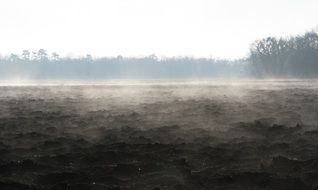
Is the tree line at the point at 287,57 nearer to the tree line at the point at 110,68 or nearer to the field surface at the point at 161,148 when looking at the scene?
the tree line at the point at 110,68

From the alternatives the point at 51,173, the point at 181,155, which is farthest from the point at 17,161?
the point at 181,155

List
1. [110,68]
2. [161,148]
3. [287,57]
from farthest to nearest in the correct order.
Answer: [110,68]
[287,57]
[161,148]

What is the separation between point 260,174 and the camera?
29.8 feet

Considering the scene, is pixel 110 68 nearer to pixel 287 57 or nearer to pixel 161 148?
pixel 287 57

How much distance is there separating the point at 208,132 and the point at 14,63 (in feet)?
379

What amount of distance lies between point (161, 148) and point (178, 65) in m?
108

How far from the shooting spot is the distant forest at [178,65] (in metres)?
82.1

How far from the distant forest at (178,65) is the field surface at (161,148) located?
2519 inches

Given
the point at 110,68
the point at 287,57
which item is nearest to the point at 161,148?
the point at 287,57

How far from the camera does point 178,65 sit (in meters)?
119

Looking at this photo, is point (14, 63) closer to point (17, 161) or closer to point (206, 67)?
point (206, 67)

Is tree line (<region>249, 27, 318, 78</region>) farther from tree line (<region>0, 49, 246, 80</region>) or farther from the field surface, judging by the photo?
the field surface

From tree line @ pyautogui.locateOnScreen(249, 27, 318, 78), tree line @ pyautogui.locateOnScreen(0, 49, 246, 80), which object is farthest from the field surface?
tree line @ pyautogui.locateOnScreen(0, 49, 246, 80)

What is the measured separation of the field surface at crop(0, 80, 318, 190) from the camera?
8773mm
